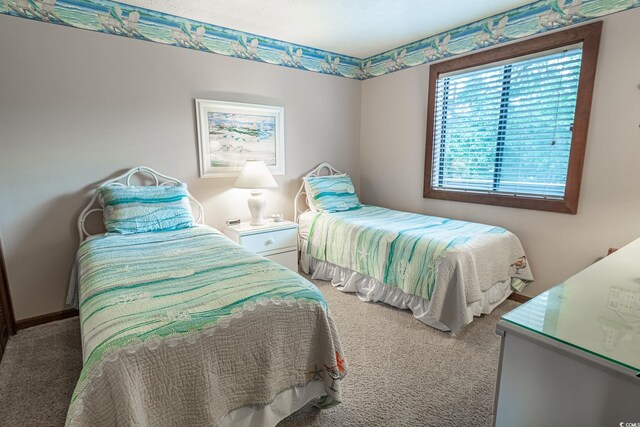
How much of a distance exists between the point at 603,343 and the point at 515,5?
9.13ft

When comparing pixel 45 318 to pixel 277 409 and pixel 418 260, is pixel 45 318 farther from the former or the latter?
pixel 418 260

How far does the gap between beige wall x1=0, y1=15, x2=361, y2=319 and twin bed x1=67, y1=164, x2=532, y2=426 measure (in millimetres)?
207

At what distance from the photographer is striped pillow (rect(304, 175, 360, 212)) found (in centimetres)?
346

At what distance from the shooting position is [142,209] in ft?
8.04

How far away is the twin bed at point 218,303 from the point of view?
1115 millimetres

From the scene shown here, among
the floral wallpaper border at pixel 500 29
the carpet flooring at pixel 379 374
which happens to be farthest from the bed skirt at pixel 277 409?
the floral wallpaper border at pixel 500 29

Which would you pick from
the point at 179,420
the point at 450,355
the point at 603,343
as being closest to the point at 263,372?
the point at 179,420

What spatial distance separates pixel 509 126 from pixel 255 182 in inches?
90.2

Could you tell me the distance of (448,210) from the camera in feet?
11.0

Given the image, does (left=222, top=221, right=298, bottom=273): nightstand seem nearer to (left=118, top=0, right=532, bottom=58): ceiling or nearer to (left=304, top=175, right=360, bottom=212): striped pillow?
(left=304, top=175, right=360, bottom=212): striped pillow

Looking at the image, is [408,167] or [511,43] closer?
[511,43]

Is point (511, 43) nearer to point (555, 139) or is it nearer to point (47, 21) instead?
point (555, 139)

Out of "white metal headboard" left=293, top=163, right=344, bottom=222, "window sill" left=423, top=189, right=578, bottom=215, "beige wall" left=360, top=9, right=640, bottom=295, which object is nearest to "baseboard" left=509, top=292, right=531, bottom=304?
"beige wall" left=360, top=9, right=640, bottom=295

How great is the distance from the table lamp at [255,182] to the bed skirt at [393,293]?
2.10 feet
